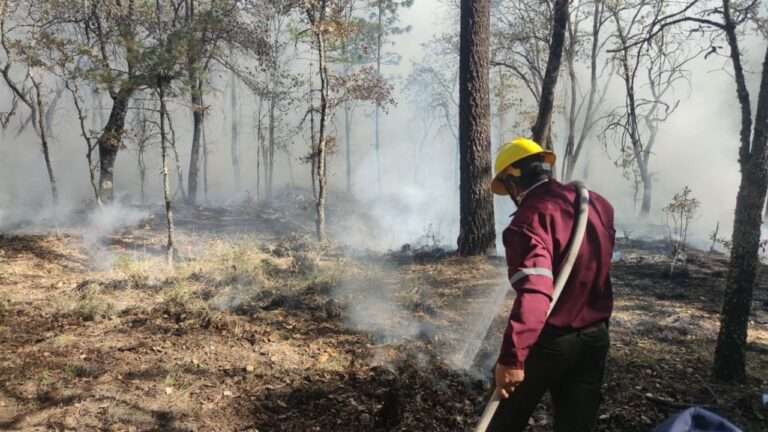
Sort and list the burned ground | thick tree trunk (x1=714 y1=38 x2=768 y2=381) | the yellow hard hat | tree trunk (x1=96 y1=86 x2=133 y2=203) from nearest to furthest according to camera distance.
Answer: the yellow hard hat
the burned ground
thick tree trunk (x1=714 y1=38 x2=768 y2=381)
tree trunk (x1=96 y1=86 x2=133 y2=203)

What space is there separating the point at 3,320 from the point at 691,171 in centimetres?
3815

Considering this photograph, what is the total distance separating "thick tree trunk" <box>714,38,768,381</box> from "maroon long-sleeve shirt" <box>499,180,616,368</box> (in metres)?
1.99

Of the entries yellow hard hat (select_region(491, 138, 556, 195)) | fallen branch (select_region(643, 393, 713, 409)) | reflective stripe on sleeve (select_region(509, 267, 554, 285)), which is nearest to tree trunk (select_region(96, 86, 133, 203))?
yellow hard hat (select_region(491, 138, 556, 195))

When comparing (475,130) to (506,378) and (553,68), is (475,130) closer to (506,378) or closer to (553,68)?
(553,68)

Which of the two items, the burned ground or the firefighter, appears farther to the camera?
the burned ground

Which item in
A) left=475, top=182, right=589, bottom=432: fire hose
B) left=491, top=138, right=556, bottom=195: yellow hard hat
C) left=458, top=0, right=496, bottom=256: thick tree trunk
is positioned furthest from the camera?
left=458, top=0, right=496, bottom=256: thick tree trunk

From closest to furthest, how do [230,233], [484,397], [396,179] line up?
[484,397] < [230,233] < [396,179]

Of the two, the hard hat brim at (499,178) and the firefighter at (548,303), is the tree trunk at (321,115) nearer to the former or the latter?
the hard hat brim at (499,178)

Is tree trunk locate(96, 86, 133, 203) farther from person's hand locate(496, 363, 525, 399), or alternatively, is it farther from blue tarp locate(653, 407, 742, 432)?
blue tarp locate(653, 407, 742, 432)

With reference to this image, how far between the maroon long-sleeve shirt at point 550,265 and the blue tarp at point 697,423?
1.88 feet

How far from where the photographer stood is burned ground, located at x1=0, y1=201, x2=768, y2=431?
3449 millimetres

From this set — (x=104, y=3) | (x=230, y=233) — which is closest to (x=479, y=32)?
(x=230, y=233)

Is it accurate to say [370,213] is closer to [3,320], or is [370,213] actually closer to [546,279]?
[3,320]

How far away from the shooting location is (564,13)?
6.55 m
